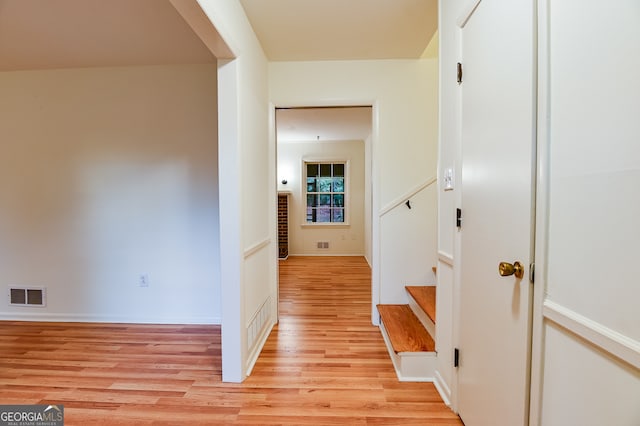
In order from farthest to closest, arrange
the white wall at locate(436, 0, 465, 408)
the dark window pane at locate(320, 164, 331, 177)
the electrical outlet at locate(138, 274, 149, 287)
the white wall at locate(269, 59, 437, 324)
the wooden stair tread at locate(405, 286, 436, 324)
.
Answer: the dark window pane at locate(320, 164, 331, 177) → the electrical outlet at locate(138, 274, 149, 287) → the white wall at locate(269, 59, 437, 324) → the wooden stair tread at locate(405, 286, 436, 324) → the white wall at locate(436, 0, 465, 408)

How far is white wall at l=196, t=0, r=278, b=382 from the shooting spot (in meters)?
1.71

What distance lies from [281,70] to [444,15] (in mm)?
1438

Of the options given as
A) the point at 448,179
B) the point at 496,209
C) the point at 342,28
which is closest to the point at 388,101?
the point at 342,28

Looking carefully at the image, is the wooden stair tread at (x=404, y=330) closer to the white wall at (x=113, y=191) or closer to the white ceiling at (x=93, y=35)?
the white wall at (x=113, y=191)

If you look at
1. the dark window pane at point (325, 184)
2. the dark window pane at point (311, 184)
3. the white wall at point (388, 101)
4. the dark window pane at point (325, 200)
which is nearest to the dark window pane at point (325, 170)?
the dark window pane at point (325, 184)

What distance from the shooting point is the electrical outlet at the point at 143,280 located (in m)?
2.65

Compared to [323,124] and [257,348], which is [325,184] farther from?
[257,348]

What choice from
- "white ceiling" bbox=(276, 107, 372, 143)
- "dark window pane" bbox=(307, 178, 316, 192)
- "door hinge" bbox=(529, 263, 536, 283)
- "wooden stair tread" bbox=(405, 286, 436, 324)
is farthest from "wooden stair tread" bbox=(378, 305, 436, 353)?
"dark window pane" bbox=(307, 178, 316, 192)

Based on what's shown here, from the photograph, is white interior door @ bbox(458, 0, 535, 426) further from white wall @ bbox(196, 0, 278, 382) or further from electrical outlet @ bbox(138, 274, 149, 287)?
electrical outlet @ bbox(138, 274, 149, 287)

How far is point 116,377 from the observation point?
1853 millimetres

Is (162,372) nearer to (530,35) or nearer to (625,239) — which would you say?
(625,239)

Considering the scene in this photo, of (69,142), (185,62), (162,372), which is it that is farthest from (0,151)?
(162,372)

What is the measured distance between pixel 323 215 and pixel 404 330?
13.6ft

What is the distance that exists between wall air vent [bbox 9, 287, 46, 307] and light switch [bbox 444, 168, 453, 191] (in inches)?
145
